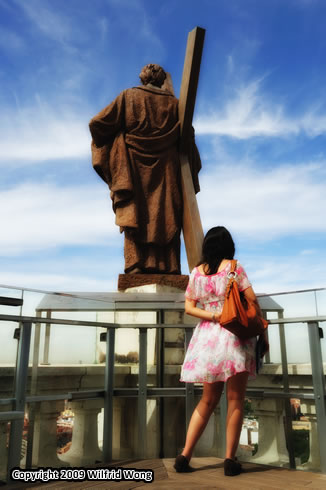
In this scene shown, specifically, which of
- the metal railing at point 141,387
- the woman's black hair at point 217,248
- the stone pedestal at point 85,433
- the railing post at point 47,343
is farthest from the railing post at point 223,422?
the railing post at point 47,343

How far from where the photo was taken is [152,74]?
5406mm

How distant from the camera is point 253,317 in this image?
7.47 feet

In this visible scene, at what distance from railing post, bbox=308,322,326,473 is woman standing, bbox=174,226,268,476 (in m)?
0.43

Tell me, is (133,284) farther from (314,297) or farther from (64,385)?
(314,297)

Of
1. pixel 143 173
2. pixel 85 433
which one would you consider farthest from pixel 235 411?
pixel 143 173

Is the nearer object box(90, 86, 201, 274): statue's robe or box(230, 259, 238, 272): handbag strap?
box(230, 259, 238, 272): handbag strap

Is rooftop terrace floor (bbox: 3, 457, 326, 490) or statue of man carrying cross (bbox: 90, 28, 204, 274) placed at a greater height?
statue of man carrying cross (bbox: 90, 28, 204, 274)

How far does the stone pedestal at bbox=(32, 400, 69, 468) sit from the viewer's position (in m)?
2.52

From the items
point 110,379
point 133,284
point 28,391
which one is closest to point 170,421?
point 110,379

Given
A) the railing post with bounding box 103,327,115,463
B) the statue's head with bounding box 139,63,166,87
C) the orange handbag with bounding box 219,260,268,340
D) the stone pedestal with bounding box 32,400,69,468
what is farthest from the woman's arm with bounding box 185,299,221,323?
the statue's head with bounding box 139,63,166,87

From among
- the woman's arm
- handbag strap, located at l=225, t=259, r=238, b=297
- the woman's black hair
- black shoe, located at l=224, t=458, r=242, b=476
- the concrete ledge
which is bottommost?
black shoe, located at l=224, t=458, r=242, b=476

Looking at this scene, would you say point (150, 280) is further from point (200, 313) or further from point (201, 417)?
point (201, 417)

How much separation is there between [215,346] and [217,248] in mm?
548

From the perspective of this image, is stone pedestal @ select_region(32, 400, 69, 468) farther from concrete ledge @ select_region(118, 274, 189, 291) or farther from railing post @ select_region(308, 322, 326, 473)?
concrete ledge @ select_region(118, 274, 189, 291)
